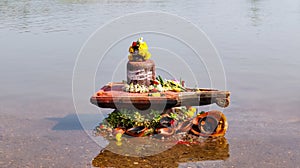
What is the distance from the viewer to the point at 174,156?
32.3ft

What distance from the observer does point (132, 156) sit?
9.87 meters

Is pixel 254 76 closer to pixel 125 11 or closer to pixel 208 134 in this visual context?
pixel 208 134

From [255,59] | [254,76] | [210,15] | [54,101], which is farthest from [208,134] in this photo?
[210,15]

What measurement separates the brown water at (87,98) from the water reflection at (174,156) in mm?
202

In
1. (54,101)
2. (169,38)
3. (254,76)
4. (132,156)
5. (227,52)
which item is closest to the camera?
(132,156)

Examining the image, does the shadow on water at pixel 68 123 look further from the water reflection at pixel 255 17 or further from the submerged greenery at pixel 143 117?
the water reflection at pixel 255 17

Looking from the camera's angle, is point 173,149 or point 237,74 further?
point 237,74

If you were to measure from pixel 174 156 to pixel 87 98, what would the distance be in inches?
234

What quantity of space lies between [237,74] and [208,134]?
25.1 feet

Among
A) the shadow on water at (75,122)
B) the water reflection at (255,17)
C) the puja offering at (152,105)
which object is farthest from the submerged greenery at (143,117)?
the water reflection at (255,17)

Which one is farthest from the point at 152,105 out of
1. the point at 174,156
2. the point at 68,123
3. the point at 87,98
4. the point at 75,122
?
the point at 87,98

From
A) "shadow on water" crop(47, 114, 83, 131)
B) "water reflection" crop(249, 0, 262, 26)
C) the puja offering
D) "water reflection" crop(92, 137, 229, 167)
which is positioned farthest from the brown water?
the puja offering

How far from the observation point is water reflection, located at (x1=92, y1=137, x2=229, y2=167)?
31.3ft

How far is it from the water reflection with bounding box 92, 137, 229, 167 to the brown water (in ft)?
0.66
